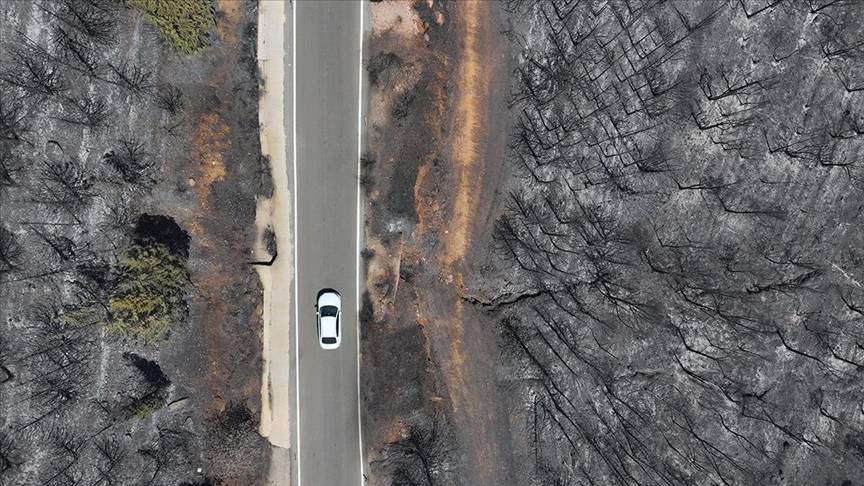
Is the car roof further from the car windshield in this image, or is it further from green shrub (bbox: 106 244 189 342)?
green shrub (bbox: 106 244 189 342)

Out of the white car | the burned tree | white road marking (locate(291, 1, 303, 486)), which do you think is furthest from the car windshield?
the burned tree

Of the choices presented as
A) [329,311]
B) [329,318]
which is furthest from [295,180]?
[329,318]

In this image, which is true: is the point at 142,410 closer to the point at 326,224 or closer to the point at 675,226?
the point at 326,224

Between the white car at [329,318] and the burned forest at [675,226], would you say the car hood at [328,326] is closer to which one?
the white car at [329,318]

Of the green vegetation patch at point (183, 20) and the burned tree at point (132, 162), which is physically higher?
the green vegetation patch at point (183, 20)

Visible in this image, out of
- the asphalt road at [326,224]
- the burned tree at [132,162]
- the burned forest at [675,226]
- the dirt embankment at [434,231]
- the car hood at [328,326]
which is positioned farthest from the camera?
the burned forest at [675,226]

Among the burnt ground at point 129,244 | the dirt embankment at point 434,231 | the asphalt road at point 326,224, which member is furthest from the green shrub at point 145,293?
the dirt embankment at point 434,231
